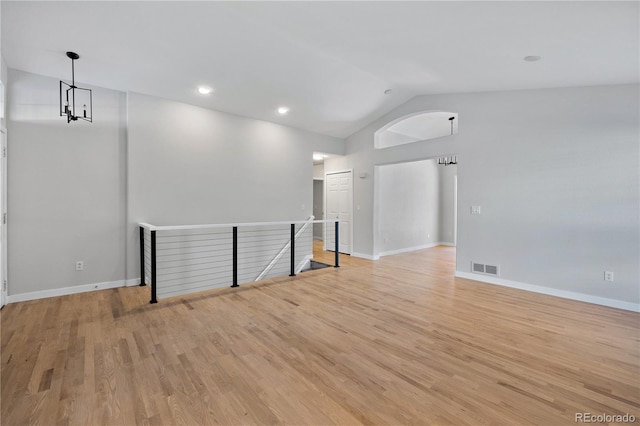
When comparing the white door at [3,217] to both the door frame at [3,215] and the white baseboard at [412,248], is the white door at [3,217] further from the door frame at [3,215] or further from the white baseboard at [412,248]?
the white baseboard at [412,248]

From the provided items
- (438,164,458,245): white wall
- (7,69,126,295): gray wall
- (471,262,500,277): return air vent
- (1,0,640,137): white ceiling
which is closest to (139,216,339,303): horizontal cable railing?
(7,69,126,295): gray wall

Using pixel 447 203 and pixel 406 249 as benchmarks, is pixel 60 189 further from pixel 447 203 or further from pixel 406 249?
pixel 447 203

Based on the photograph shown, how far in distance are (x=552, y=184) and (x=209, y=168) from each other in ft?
17.3

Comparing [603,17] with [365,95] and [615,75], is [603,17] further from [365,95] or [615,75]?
[365,95]

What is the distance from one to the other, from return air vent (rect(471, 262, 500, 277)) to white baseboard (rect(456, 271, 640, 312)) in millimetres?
70

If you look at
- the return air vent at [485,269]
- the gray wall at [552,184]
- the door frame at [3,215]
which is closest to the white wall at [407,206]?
the gray wall at [552,184]

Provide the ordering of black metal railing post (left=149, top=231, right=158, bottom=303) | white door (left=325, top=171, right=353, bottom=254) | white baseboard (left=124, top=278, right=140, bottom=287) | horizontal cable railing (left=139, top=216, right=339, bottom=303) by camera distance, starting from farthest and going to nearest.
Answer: white door (left=325, top=171, right=353, bottom=254) → horizontal cable railing (left=139, top=216, right=339, bottom=303) → white baseboard (left=124, top=278, right=140, bottom=287) → black metal railing post (left=149, top=231, right=158, bottom=303)

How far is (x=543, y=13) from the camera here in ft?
8.00

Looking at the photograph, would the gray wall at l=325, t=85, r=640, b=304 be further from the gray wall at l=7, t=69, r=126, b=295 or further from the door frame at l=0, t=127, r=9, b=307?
the door frame at l=0, t=127, r=9, b=307

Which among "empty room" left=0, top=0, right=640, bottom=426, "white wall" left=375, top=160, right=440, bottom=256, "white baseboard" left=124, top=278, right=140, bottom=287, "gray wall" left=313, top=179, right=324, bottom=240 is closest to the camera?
"empty room" left=0, top=0, right=640, bottom=426

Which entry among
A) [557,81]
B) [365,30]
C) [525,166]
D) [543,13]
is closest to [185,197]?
[365,30]

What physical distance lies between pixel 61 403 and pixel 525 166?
5.59m

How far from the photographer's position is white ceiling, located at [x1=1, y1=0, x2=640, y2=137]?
265 cm

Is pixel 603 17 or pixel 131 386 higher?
→ pixel 603 17
